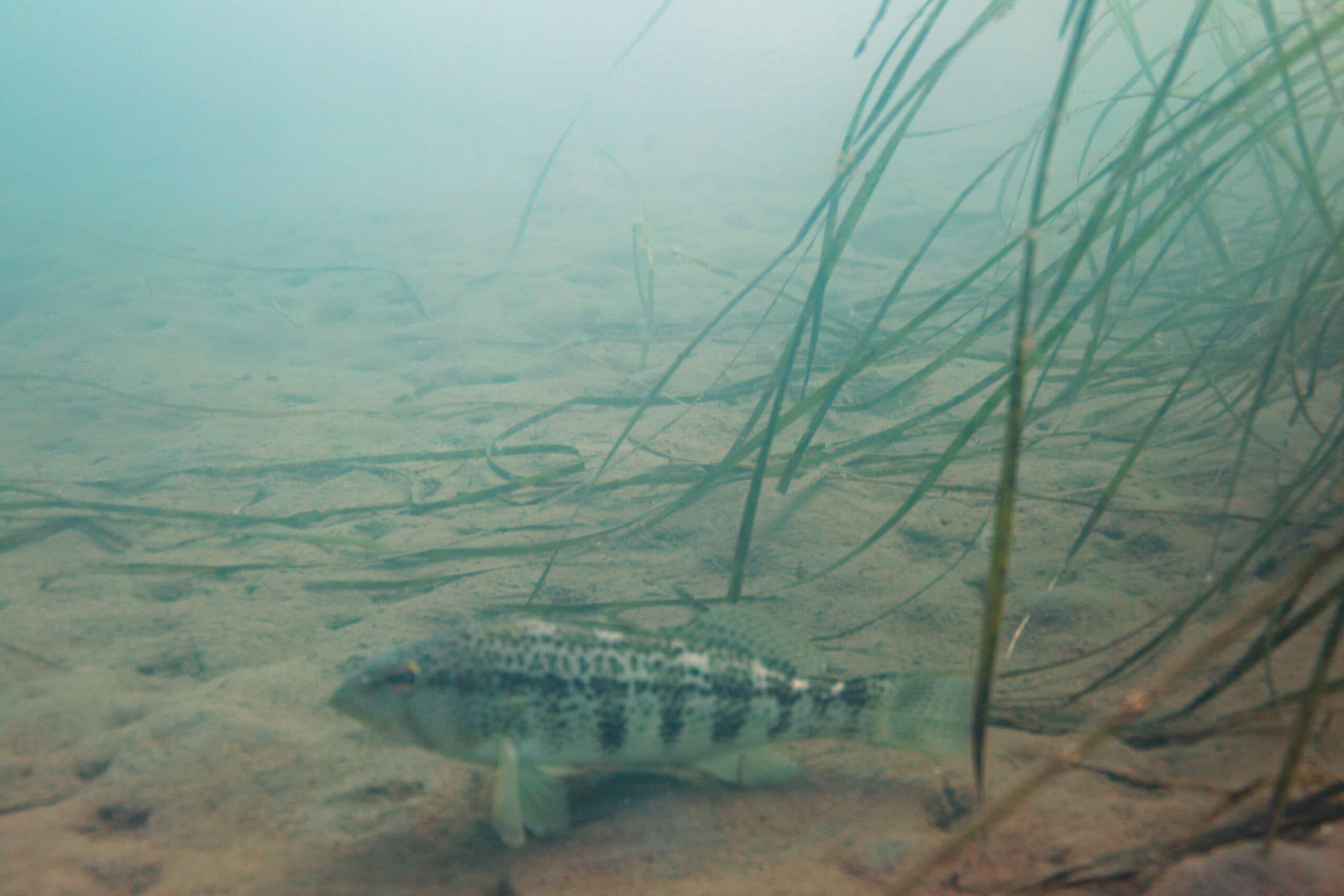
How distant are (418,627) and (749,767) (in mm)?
1690

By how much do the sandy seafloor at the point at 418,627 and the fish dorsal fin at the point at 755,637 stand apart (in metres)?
0.33

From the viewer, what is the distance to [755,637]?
83.4 inches

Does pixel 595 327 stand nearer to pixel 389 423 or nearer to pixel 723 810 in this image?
pixel 389 423

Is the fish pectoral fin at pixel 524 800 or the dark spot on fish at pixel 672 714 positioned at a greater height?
the dark spot on fish at pixel 672 714

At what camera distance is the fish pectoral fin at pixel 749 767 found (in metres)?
1.97

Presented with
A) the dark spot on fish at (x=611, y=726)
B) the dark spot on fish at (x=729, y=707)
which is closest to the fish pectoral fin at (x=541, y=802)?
the dark spot on fish at (x=611, y=726)

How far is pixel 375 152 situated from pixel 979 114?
28.4m

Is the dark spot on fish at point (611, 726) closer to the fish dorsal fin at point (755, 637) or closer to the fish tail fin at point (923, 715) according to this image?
the fish dorsal fin at point (755, 637)

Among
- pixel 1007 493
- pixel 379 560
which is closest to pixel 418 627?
pixel 379 560

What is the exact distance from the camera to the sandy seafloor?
174cm

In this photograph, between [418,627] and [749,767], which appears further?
[418,627]

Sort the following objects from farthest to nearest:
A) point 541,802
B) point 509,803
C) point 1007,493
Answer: point 541,802
point 509,803
point 1007,493

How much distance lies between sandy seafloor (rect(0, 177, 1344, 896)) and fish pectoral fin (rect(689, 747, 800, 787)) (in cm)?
5

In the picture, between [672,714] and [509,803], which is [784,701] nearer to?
[672,714]
